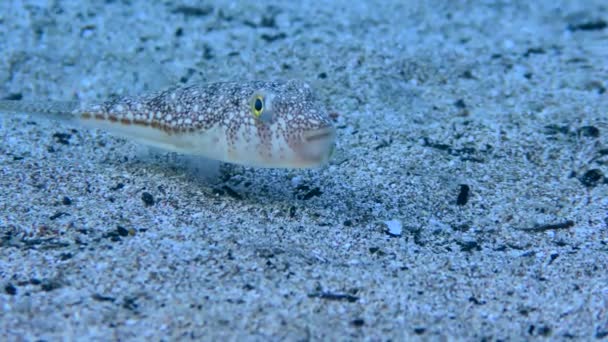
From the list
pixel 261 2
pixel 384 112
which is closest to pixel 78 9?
pixel 261 2

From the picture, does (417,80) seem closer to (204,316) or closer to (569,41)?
(569,41)

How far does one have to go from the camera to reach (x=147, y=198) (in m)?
4.09

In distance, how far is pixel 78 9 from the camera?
7.75 m

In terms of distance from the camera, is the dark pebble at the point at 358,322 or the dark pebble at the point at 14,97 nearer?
the dark pebble at the point at 358,322

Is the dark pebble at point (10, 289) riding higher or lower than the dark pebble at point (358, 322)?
higher

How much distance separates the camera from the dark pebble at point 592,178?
4555 millimetres

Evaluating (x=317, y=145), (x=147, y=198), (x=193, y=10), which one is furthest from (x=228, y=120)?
(x=193, y=10)

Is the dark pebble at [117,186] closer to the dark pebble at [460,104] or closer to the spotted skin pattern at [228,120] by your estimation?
the spotted skin pattern at [228,120]

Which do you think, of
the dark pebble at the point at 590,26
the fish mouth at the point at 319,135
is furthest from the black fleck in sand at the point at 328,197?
the fish mouth at the point at 319,135

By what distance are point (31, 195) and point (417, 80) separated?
428 cm

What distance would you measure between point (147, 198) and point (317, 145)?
147cm

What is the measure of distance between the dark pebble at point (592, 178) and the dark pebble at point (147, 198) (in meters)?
3.56

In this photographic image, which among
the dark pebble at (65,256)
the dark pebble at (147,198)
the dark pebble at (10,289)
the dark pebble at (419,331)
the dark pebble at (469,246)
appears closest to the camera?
the dark pebble at (419,331)

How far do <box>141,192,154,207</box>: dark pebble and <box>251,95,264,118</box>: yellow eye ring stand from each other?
3.57 feet
